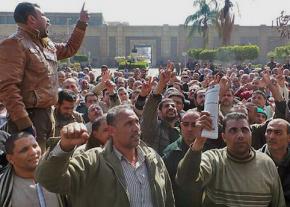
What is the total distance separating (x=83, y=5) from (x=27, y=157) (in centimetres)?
166

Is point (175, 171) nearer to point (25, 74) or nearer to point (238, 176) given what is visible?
point (238, 176)

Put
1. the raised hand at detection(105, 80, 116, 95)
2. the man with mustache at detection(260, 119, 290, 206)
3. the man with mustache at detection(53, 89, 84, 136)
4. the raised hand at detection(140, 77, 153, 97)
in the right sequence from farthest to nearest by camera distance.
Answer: the raised hand at detection(105, 80, 116, 95), the raised hand at detection(140, 77, 153, 97), the man with mustache at detection(53, 89, 84, 136), the man with mustache at detection(260, 119, 290, 206)

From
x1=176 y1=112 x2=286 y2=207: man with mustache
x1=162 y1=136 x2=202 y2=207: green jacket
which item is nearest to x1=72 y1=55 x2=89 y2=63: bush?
x1=162 y1=136 x2=202 y2=207: green jacket

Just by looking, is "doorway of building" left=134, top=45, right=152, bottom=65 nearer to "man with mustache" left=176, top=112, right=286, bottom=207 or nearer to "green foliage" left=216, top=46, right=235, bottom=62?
"green foliage" left=216, top=46, right=235, bottom=62

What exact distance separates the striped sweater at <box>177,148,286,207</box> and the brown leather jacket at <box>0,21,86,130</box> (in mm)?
1332

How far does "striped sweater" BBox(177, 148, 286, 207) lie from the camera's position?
12.7ft

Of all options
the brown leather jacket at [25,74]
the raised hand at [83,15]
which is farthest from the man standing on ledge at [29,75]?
the raised hand at [83,15]

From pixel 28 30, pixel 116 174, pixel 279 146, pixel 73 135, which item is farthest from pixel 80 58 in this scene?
pixel 73 135

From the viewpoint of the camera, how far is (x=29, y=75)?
13.3 ft

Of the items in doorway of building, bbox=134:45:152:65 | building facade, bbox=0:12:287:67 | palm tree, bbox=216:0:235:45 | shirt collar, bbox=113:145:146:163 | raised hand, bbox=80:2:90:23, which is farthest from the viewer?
doorway of building, bbox=134:45:152:65

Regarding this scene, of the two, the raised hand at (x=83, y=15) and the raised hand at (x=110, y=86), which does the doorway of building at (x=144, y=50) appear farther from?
the raised hand at (x=83, y=15)

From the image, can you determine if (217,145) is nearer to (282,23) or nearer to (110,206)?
(110,206)

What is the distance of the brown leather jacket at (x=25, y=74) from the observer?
12.6 ft

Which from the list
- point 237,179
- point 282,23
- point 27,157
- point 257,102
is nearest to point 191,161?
point 237,179
